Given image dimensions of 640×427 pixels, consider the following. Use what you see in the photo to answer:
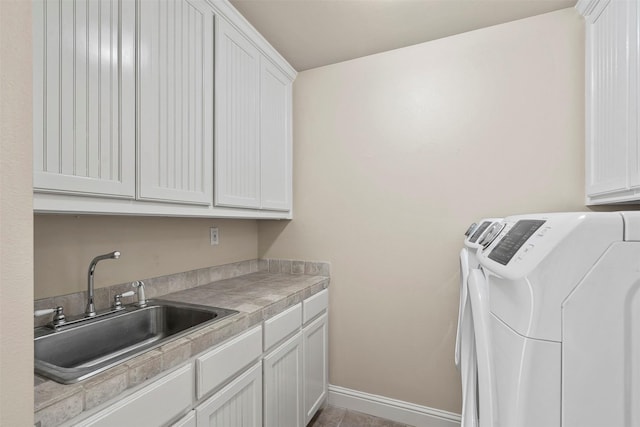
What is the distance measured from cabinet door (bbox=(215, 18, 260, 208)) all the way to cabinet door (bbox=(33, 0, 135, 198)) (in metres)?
0.48

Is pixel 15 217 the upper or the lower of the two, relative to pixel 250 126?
lower

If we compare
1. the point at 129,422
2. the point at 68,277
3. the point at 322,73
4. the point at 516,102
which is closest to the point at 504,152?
the point at 516,102

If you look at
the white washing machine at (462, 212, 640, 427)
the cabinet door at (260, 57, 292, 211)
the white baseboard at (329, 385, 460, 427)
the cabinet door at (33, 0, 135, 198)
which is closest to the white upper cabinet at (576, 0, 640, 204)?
the white washing machine at (462, 212, 640, 427)

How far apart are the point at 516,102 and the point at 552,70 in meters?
0.24

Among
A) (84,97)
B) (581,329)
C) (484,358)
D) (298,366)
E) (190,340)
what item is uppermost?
(84,97)

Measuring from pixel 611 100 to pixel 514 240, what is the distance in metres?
1.37

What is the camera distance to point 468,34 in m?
1.92

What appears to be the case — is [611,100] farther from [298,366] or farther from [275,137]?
[298,366]

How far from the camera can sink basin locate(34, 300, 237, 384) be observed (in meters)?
0.90

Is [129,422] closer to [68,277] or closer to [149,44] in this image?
[68,277]

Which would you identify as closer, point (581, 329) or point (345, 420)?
point (581, 329)

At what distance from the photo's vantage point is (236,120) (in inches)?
69.1

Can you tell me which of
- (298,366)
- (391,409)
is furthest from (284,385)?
(391,409)

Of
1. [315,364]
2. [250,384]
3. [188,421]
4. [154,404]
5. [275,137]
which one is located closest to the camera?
[154,404]
